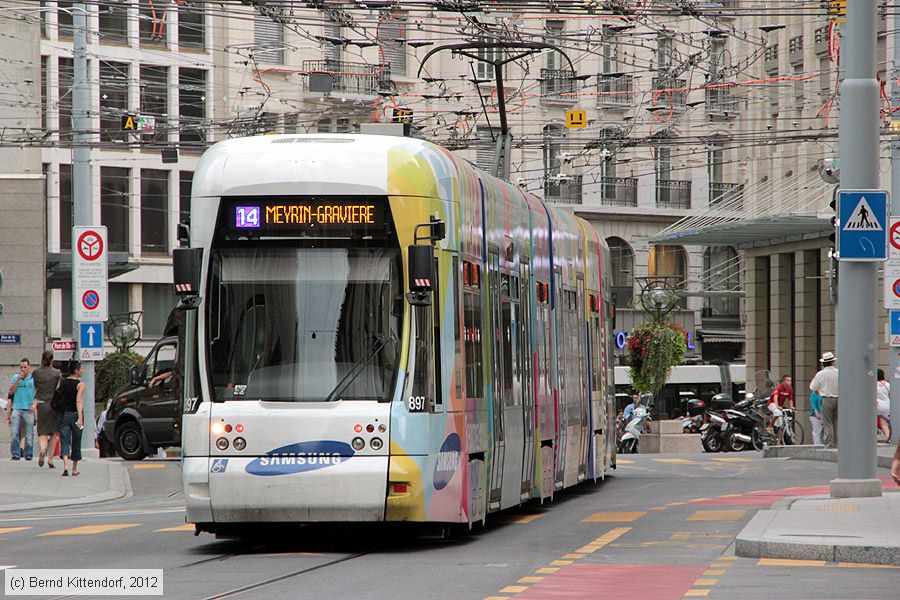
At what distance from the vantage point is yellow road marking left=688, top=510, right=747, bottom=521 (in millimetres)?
17078

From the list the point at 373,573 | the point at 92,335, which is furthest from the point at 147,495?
the point at 373,573

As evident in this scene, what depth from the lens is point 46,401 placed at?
27906 millimetres

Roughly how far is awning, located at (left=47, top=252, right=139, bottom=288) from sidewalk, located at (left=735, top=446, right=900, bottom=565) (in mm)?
30558

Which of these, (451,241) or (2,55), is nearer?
(451,241)

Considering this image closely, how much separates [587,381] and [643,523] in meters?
5.43

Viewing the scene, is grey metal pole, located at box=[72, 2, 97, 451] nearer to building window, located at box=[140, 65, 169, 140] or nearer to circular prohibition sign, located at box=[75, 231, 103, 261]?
circular prohibition sign, located at box=[75, 231, 103, 261]

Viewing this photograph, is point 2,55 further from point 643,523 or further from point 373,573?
point 373,573

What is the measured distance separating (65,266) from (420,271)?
38.2 m

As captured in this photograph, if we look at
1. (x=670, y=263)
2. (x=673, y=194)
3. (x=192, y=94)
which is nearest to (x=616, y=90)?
(x=192, y=94)

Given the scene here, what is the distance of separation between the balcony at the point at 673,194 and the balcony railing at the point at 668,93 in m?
29.8

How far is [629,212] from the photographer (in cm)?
6581

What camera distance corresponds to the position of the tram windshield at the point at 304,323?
14.0 m

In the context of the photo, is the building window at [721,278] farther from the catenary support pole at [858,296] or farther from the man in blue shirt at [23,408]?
the catenary support pole at [858,296]

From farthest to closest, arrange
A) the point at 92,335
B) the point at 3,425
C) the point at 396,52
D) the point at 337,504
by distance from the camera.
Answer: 1. the point at 396,52
2. the point at 3,425
3. the point at 92,335
4. the point at 337,504
